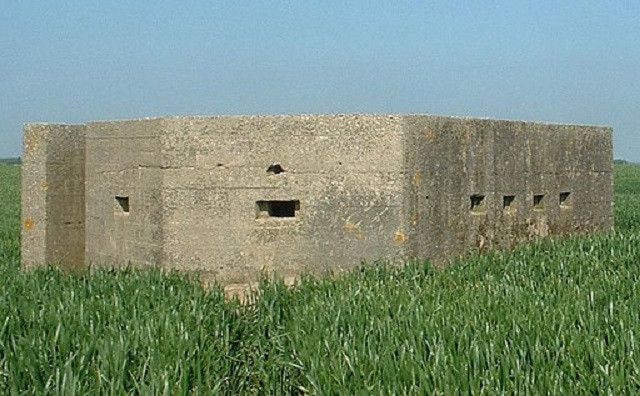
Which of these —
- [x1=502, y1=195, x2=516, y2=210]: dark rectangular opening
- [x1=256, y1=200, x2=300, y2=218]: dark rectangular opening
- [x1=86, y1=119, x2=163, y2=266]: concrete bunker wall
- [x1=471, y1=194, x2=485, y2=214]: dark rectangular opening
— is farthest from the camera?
[x1=502, y1=195, x2=516, y2=210]: dark rectangular opening

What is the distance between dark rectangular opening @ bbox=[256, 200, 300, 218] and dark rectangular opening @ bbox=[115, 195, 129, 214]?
4.93ft

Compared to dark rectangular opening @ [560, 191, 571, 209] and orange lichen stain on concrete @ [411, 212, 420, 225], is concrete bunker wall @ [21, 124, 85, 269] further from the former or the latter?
dark rectangular opening @ [560, 191, 571, 209]

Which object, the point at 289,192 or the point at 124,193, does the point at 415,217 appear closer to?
the point at 289,192

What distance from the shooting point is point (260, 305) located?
20.1 ft

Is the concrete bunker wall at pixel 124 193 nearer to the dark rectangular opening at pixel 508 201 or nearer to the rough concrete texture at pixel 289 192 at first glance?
the rough concrete texture at pixel 289 192

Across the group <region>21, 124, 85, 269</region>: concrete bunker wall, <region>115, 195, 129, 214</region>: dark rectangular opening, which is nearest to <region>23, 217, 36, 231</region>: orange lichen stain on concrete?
<region>21, 124, 85, 269</region>: concrete bunker wall

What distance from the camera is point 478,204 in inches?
347

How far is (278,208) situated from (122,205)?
1.70 m

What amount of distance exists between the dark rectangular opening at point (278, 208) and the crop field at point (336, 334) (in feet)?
3.57

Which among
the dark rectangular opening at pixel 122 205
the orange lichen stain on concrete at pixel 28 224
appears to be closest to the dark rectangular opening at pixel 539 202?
the dark rectangular opening at pixel 122 205

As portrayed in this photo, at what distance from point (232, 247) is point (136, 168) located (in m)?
1.31

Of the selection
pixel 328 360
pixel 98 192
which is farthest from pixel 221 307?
pixel 98 192

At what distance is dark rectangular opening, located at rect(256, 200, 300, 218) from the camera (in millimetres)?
7988

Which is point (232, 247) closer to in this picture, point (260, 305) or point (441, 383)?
point (260, 305)
